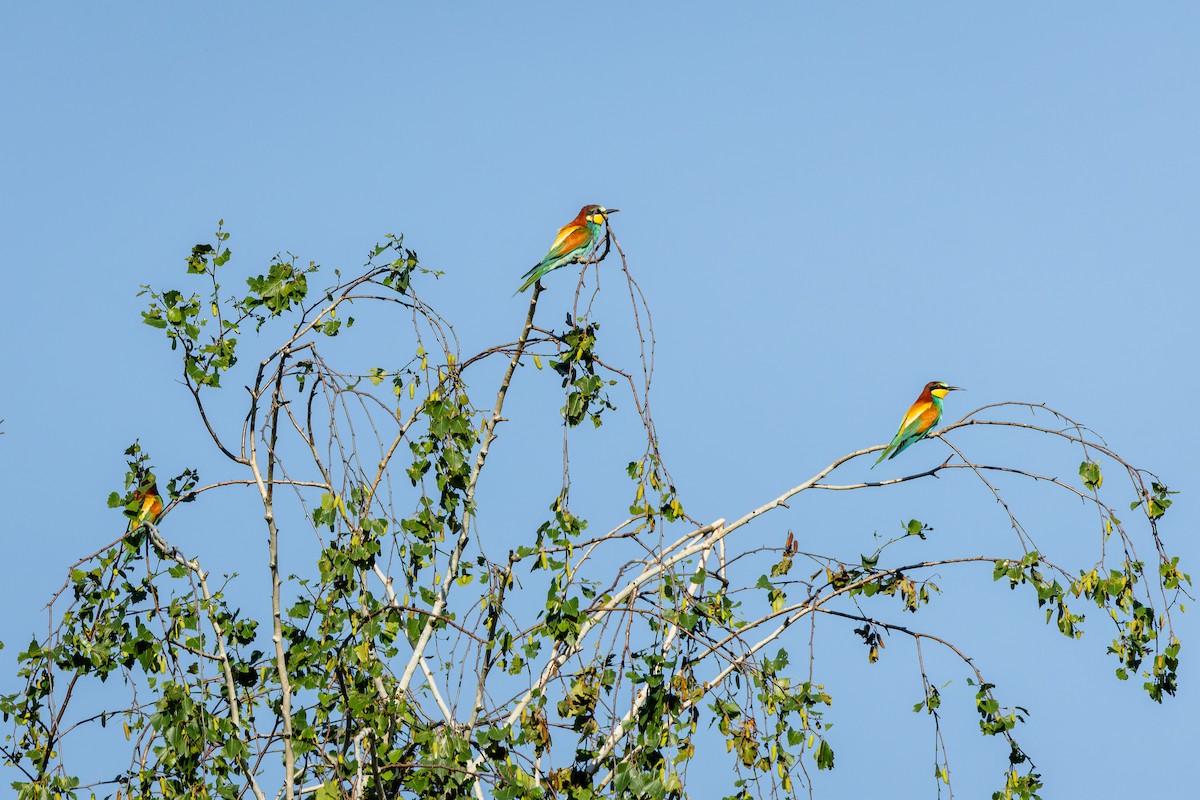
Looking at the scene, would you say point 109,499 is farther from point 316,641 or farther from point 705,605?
point 705,605

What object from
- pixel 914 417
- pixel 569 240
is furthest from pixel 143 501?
pixel 914 417

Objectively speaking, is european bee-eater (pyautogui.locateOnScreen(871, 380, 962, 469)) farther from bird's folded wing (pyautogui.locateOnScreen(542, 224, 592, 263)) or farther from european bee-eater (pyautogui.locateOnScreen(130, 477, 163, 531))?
A: european bee-eater (pyautogui.locateOnScreen(130, 477, 163, 531))

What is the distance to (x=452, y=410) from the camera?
5.20 metres

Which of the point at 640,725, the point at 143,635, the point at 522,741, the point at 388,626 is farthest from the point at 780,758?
the point at 143,635

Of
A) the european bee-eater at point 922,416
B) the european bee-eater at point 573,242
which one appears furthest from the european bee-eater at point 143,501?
the european bee-eater at point 922,416

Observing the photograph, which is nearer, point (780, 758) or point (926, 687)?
point (780, 758)

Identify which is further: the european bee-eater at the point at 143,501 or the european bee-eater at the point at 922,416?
the european bee-eater at the point at 922,416

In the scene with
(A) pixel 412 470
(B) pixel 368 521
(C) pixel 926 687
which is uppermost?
(A) pixel 412 470

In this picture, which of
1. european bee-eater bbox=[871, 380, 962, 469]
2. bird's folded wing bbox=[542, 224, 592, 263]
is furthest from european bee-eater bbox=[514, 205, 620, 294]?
european bee-eater bbox=[871, 380, 962, 469]

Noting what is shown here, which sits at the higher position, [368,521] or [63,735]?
[368,521]

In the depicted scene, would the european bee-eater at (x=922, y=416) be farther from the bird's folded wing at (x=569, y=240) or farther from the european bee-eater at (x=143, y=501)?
the european bee-eater at (x=143, y=501)

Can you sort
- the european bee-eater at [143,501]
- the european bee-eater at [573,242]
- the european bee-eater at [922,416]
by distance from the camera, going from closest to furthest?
the european bee-eater at [143,501] < the european bee-eater at [573,242] < the european bee-eater at [922,416]

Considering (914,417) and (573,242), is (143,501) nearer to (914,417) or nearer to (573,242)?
(573,242)

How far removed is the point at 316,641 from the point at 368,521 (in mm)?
502
